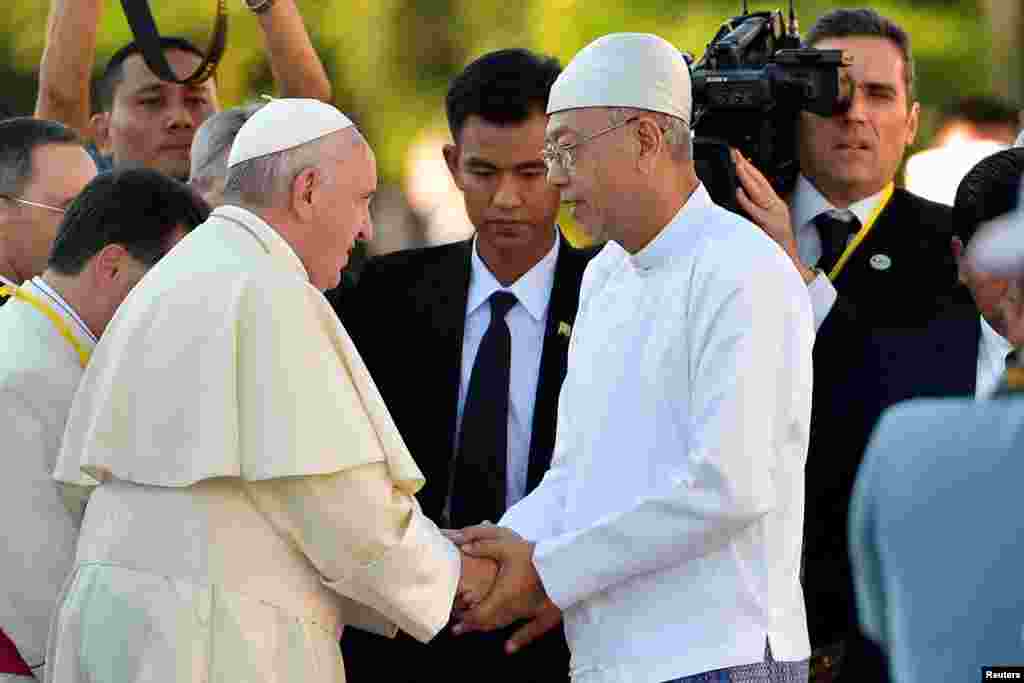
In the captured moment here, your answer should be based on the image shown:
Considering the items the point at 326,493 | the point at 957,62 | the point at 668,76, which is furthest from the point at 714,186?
the point at 957,62

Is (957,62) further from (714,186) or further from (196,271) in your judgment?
(196,271)

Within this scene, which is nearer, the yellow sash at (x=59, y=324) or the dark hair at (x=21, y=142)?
the yellow sash at (x=59, y=324)

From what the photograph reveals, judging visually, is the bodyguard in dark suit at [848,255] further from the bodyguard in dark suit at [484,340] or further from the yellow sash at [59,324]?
the yellow sash at [59,324]

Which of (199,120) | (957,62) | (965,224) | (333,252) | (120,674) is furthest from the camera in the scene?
(957,62)

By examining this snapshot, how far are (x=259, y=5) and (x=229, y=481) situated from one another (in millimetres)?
2306

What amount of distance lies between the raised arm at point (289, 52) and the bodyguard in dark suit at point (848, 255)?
153 cm

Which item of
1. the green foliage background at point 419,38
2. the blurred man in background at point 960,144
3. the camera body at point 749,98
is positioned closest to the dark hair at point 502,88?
the camera body at point 749,98

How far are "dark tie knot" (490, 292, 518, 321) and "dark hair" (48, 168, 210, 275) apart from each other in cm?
85

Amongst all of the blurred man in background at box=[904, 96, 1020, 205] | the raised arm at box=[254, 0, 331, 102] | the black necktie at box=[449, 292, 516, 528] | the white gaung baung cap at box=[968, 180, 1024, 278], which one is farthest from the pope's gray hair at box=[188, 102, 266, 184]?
the blurred man in background at box=[904, 96, 1020, 205]

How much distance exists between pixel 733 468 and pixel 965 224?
1031 millimetres

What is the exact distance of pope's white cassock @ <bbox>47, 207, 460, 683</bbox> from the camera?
4281 millimetres

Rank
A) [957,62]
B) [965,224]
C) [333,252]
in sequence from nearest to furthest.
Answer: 1. [333,252]
2. [965,224]
3. [957,62]

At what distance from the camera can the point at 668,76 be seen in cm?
464

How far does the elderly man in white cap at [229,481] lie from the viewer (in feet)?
14.0
